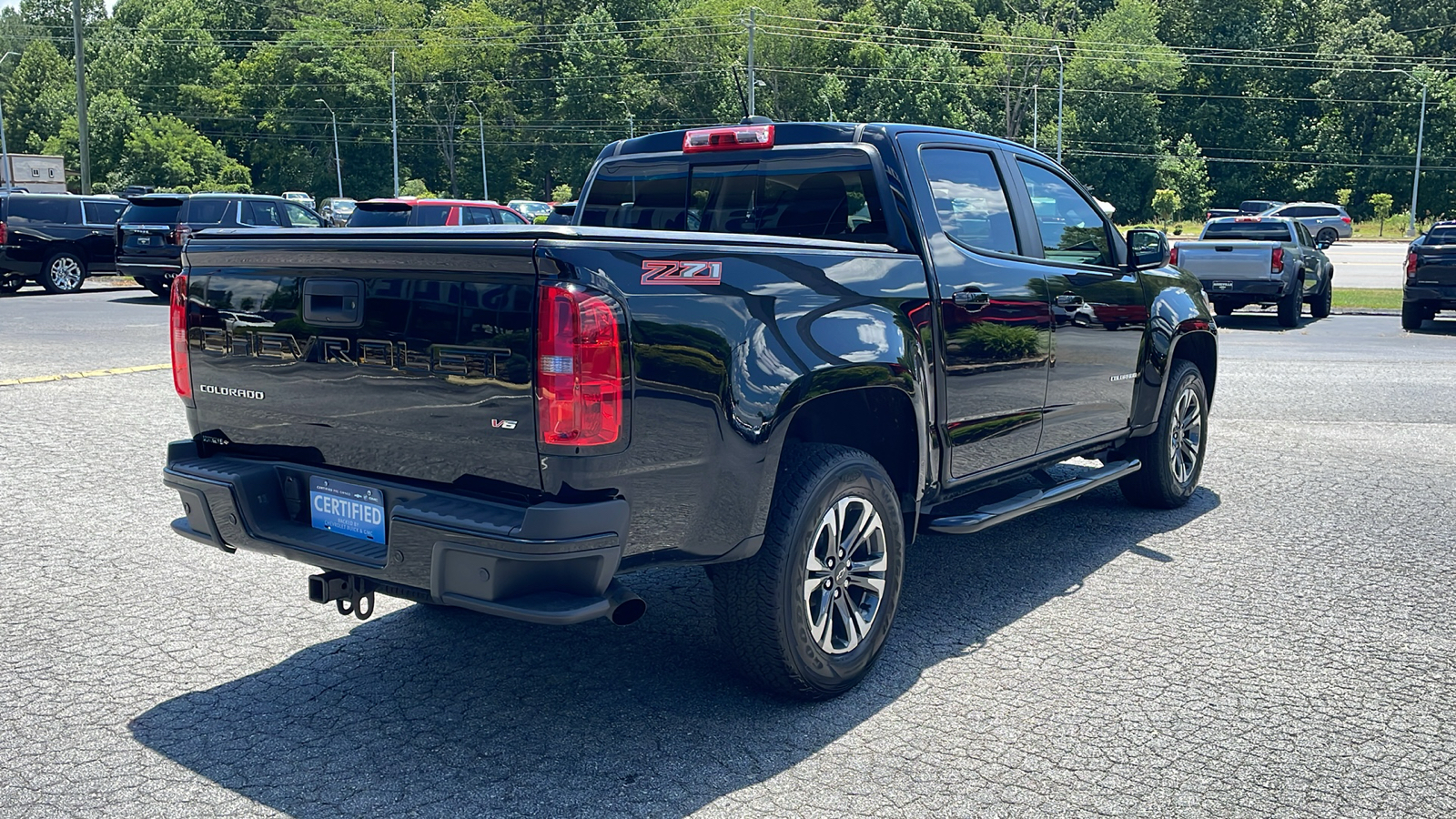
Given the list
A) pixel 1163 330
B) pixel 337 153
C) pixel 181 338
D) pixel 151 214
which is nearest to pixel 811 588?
pixel 181 338

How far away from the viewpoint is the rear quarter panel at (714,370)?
132 inches

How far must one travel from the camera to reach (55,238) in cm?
2214

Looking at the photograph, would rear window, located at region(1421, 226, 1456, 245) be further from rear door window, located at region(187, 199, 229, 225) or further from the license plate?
rear door window, located at region(187, 199, 229, 225)

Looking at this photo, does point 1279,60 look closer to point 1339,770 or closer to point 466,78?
point 466,78

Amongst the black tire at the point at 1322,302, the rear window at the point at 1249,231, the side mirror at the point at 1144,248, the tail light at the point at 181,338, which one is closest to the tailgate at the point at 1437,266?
the rear window at the point at 1249,231

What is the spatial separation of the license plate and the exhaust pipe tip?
74 centimetres

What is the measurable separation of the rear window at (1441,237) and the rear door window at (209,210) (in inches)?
746

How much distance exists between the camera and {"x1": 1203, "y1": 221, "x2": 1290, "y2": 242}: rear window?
20.3m

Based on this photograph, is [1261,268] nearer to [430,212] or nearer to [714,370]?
[430,212]

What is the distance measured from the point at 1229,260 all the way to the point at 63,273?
67.1 feet

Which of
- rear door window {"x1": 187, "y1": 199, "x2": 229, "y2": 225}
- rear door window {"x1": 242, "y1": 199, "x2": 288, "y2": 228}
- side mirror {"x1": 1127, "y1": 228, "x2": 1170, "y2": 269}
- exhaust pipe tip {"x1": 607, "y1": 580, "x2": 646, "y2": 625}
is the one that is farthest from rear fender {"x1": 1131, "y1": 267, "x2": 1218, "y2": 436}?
rear door window {"x1": 187, "y1": 199, "x2": 229, "y2": 225}

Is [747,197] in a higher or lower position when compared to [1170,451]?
higher

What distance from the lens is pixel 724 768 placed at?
11.9ft

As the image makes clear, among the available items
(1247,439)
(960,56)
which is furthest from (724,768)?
(960,56)
